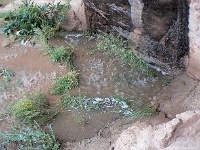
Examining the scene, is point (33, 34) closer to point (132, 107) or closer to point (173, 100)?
point (132, 107)

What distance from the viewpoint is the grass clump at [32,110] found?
449 centimetres

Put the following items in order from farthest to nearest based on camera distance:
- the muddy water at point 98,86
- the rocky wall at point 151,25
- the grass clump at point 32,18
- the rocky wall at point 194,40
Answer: the grass clump at point 32,18
the muddy water at point 98,86
the rocky wall at point 151,25
the rocky wall at point 194,40

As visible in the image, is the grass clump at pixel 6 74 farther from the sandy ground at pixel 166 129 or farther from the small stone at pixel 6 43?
the sandy ground at pixel 166 129

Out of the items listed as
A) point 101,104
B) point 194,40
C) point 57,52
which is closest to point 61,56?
point 57,52

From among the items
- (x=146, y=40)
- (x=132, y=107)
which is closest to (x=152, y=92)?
(x=132, y=107)

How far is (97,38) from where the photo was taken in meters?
5.65

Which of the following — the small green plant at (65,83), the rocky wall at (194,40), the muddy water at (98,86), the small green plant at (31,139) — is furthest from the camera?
the small green plant at (65,83)

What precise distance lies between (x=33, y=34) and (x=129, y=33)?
1.60 m

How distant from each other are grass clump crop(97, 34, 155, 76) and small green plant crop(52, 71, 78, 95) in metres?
0.67

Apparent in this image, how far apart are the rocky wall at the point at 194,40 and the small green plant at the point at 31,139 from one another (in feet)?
6.24

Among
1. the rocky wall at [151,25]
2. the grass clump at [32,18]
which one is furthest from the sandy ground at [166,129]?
the grass clump at [32,18]

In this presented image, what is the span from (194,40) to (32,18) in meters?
2.71

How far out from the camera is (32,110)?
451 cm

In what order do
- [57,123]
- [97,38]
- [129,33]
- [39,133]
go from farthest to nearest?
[97,38], [129,33], [57,123], [39,133]
